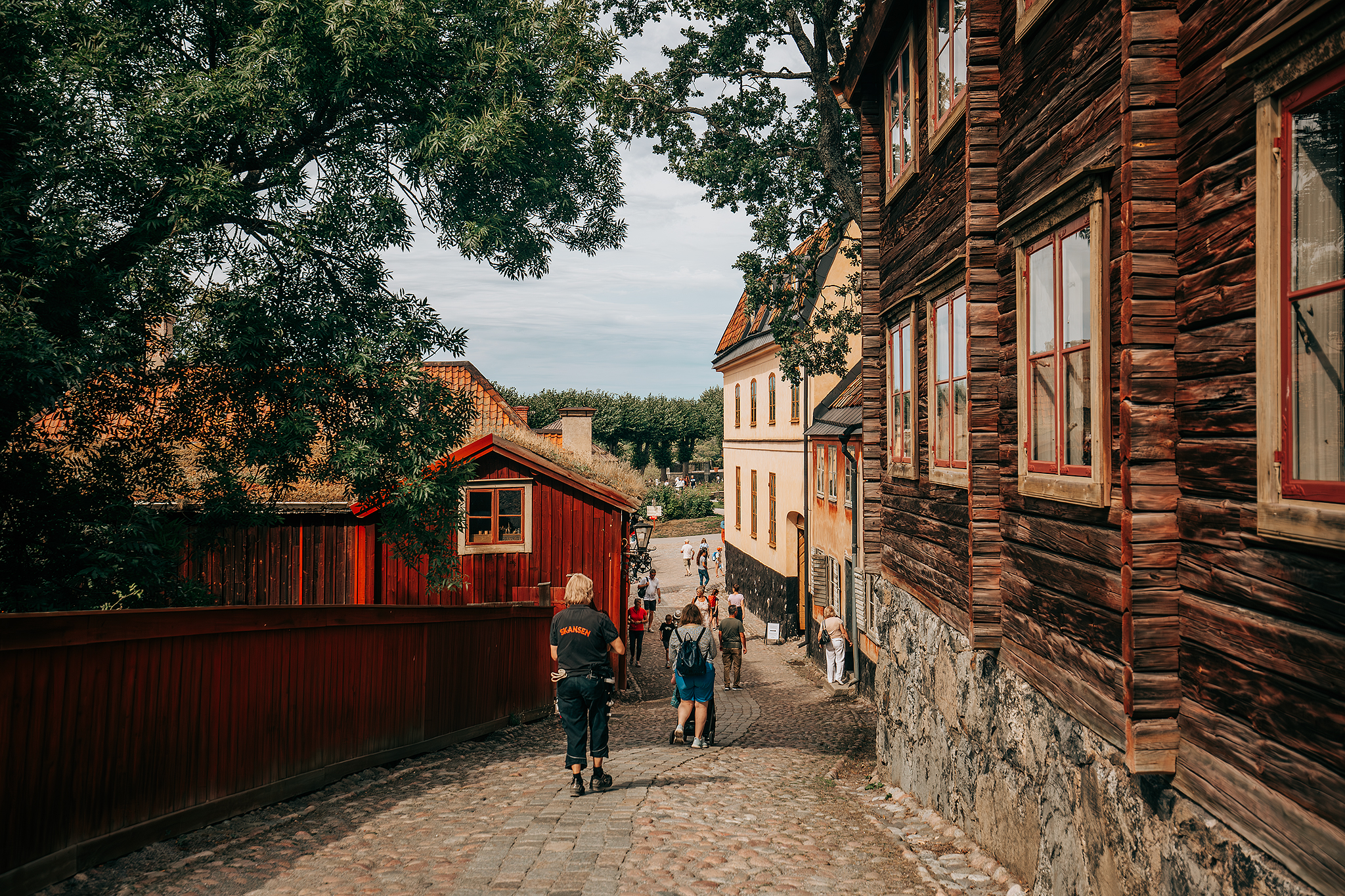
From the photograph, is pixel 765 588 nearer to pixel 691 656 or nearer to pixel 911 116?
pixel 691 656

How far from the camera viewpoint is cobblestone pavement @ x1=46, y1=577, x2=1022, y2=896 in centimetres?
537

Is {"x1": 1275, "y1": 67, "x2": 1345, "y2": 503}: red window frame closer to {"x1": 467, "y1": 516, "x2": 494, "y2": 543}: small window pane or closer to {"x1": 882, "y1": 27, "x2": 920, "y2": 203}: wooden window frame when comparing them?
{"x1": 882, "y1": 27, "x2": 920, "y2": 203}: wooden window frame

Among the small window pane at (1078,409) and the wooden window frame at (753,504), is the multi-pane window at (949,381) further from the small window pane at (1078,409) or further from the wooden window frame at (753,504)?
the wooden window frame at (753,504)

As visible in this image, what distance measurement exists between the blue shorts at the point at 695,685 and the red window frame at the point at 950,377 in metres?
4.27

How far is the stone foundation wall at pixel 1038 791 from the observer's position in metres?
3.61

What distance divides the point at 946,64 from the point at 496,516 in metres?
12.2

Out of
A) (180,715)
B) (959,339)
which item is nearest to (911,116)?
(959,339)

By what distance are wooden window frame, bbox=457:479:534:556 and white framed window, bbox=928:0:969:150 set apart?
11.3 metres

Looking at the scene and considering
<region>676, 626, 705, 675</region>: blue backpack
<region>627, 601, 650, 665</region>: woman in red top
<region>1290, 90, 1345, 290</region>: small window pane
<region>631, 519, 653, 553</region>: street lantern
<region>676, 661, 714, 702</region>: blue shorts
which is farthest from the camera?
<region>631, 519, 653, 553</region>: street lantern

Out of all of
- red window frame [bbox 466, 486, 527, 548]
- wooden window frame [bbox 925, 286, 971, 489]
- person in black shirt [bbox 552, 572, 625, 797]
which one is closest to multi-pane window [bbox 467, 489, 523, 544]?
red window frame [bbox 466, 486, 527, 548]

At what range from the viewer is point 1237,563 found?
342 cm

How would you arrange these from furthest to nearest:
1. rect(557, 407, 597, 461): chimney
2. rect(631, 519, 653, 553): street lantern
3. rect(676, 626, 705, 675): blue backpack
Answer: rect(631, 519, 653, 553): street lantern, rect(557, 407, 597, 461): chimney, rect(676, 626, 705, 675): blue backpack

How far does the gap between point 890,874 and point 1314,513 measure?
13.6ft

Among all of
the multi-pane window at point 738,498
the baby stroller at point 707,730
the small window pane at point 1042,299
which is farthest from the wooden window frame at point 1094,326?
Result: the multi-pane window at point 738,498
